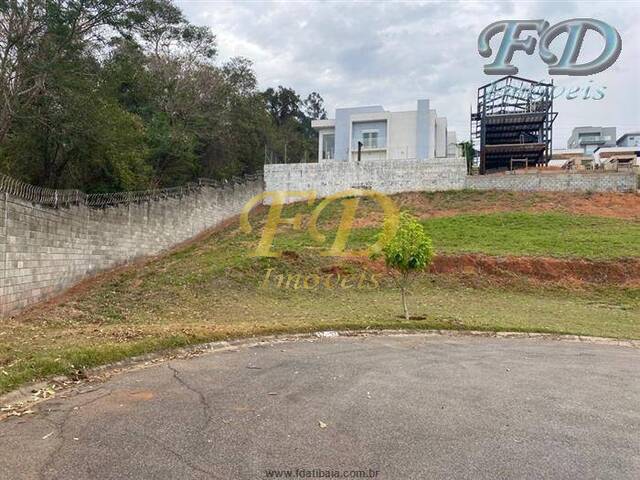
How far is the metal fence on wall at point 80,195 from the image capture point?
39.4 ft

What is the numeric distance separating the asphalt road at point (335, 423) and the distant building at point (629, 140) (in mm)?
79145

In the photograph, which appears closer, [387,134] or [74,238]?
[74,238]

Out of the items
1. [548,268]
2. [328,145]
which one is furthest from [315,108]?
[548,268]

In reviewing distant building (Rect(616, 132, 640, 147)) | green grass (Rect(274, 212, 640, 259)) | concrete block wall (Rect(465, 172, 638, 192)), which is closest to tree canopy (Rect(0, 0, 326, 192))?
green grass (Rect(274, 212, 640, 259))

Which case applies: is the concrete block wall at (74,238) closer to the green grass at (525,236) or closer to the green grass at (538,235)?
the green grass at (525,236)

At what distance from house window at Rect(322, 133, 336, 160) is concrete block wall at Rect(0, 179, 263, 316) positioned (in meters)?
23.3

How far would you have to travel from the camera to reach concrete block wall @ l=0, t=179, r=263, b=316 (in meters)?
11.7

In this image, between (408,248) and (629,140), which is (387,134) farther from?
(629,140)

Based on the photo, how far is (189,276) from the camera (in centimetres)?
1605

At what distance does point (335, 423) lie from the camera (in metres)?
4.40

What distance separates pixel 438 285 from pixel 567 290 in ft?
15.0

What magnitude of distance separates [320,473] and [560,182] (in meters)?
30.2

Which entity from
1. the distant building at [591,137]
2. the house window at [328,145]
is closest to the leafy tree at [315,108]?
the house window at [328,145]

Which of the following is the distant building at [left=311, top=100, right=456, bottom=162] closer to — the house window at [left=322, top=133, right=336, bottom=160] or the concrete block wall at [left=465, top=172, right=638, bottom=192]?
the house window at [left=322, top=133, right=336, bottom=160]
